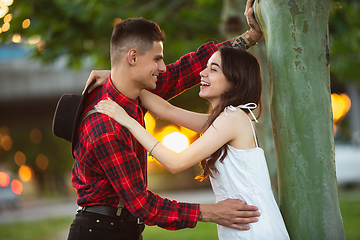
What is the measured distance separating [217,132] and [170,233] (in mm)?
5326

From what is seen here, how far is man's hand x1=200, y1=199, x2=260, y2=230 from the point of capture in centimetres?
226

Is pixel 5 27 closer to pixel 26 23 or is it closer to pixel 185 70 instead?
pixel 26 23

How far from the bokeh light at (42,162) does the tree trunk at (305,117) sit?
21838mm

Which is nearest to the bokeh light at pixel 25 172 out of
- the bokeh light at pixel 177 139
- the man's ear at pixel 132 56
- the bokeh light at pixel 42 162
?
the bokeh light at pixel 42 162

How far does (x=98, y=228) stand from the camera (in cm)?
248

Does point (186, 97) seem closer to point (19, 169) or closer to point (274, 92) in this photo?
point (274, 92)

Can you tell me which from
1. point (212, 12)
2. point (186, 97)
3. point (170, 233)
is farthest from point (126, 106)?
point (186, 97)

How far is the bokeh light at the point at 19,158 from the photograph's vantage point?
2246cm

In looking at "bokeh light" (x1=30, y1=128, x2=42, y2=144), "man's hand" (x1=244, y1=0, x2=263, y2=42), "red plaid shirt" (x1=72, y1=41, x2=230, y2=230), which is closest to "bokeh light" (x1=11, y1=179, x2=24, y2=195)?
"bokeh light" (x1=30, y1=128, x2=42, y2=144)

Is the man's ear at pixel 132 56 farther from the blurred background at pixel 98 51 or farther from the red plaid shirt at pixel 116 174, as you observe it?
the blurred background at pixel 98 51

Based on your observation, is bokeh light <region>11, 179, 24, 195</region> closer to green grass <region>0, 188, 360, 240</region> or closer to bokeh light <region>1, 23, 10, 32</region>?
green grass <region>0, 188, 360, 240</region>

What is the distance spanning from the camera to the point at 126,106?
8.58 feet

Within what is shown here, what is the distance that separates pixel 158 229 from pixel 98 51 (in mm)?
3774

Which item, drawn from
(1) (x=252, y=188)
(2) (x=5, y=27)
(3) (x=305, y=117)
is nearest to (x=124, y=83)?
(1) (x=252, y=188)
